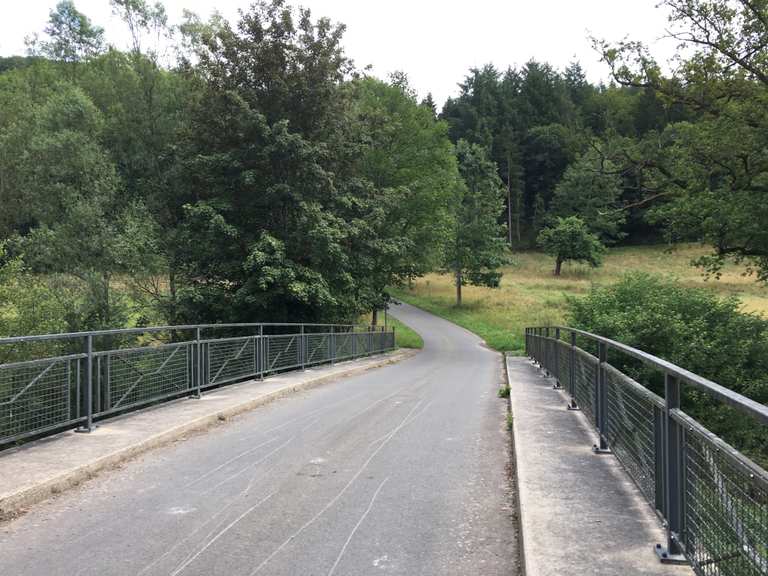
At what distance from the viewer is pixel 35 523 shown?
15.0ft

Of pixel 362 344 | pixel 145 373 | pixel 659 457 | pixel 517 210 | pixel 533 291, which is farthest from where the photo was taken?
pixel 517 210

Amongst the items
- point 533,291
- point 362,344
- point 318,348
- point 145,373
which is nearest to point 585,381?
point 145,373

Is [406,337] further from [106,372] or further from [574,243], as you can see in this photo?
[574,243]

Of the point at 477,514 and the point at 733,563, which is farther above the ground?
the point at 733,563

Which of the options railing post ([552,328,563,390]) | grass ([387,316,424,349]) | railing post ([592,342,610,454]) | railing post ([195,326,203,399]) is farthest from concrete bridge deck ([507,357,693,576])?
grass ([387,316,424,349])

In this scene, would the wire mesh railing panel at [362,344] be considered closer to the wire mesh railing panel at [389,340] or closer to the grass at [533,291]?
the wire mesh railing panel at [389,340]

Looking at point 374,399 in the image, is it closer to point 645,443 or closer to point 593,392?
point 593,392

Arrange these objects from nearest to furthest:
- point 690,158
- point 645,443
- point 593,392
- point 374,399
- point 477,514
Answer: point 645,443, point 477,514, point 593,392, point 374,399, point 690,158

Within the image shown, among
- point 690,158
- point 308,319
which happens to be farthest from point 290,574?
point 308,319

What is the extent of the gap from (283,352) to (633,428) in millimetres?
11450

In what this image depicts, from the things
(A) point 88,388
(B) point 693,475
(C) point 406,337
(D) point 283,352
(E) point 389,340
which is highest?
(B) point 693,475

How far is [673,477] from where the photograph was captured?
3.53 metres

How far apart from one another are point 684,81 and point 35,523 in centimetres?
1909

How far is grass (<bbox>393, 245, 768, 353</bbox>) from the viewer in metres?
44.9
